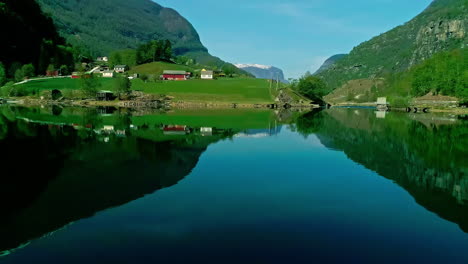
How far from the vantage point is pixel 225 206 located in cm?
2008

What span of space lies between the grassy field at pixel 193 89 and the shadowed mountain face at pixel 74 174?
118 meters

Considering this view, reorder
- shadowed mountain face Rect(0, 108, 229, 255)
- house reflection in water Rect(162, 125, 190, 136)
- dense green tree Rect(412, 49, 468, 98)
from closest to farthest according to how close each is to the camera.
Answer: shadowed mountain face Rect(0, 108, 229, 255)
house reflection in water Rect(162, 125, 190, 136)
dense green tree Rect(412, 49, 468, 98)

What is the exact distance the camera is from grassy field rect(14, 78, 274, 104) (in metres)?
166

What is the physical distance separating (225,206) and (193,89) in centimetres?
16379

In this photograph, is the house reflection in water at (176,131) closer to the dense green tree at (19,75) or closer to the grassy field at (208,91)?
the grassy field at (208,91)

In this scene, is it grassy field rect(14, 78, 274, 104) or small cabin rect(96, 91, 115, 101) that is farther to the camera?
grassy field rect(14, 78, 274, 104)

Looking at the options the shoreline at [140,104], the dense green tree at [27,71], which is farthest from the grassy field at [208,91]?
the dense green tree at [27,71]

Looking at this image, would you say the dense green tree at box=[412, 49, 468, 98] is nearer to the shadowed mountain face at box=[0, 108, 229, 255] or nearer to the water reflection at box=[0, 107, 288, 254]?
the water reflection at box=[0, 107, 288, 254]

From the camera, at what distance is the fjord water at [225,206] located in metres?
14.4

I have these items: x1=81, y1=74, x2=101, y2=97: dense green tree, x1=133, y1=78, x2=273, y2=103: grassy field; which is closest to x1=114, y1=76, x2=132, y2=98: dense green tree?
x1=81, y1=74, x2=101, y2=97: dense green tree

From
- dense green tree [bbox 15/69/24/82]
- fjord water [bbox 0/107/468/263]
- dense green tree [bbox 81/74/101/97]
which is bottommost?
fjord water [bbox 0/107/468/263]

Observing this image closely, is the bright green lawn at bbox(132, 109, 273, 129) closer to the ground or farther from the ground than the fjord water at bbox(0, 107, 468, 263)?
farther from the ground

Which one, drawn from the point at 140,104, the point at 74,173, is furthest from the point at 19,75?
the point at 74,173

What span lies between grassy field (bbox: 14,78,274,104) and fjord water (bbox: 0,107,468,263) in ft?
413
